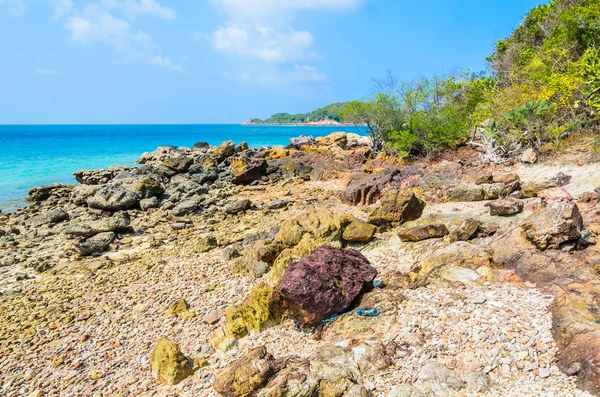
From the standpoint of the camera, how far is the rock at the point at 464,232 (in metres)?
8.76

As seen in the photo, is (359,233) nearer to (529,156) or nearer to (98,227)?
(98,227)

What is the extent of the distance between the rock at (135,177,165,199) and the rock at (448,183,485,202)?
15608mm

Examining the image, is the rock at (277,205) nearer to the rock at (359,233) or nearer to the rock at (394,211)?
the rock at (394,211)

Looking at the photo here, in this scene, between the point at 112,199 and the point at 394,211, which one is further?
the point at 112,199

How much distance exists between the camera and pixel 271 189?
75.5 ft

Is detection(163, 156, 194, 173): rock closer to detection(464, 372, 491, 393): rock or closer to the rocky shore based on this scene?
the rocky shore

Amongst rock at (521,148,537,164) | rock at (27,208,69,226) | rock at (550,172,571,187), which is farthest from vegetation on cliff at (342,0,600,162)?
rock at (27,208,69,226)

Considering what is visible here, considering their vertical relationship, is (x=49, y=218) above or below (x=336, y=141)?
below

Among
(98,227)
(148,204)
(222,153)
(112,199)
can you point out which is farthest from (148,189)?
(222,153)

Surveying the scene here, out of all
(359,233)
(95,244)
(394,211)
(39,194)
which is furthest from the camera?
(39,194)

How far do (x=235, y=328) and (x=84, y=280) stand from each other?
631 centimetres

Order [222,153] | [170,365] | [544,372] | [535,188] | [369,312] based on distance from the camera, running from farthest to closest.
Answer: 1. [222,153]
2. [535,188]
3. [369,312]
4. [170,365]
5. [544,372]

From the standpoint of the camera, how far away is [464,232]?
880cm

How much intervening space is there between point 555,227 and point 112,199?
18.8 meters
